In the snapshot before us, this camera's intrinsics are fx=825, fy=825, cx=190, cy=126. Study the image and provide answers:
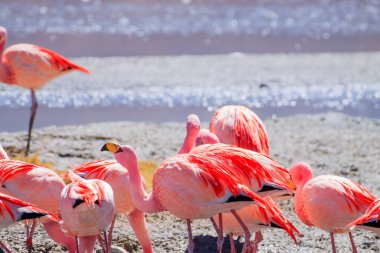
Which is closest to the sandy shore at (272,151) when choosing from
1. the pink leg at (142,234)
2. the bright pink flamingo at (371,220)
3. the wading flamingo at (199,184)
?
the pink leg at (142,234)

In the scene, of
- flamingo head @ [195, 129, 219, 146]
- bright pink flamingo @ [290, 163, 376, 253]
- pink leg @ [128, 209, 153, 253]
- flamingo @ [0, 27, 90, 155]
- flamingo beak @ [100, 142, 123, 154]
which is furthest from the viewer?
flamingo @ [0, 27, 90, 155]

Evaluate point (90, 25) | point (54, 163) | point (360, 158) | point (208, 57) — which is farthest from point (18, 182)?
point (90, 25)

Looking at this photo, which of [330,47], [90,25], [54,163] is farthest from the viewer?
[90,25]

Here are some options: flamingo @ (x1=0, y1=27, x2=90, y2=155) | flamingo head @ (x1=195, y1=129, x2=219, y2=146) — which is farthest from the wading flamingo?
A: flamingo @ (x1=0, y1=27, x2=90, y2=155)

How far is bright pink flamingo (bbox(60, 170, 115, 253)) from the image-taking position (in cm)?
498

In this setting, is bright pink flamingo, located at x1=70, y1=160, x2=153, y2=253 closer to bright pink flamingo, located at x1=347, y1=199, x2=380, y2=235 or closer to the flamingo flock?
the flamingo flock

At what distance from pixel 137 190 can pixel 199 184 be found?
1.56ft

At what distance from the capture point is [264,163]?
18.2 ft

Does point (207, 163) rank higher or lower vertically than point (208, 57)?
lower

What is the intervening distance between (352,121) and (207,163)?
17.1ft

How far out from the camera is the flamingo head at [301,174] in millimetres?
6074

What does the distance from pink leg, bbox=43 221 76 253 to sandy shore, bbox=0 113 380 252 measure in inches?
21.1

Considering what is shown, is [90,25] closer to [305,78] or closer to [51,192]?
[305,78]

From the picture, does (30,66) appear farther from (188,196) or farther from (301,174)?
(188,196)
